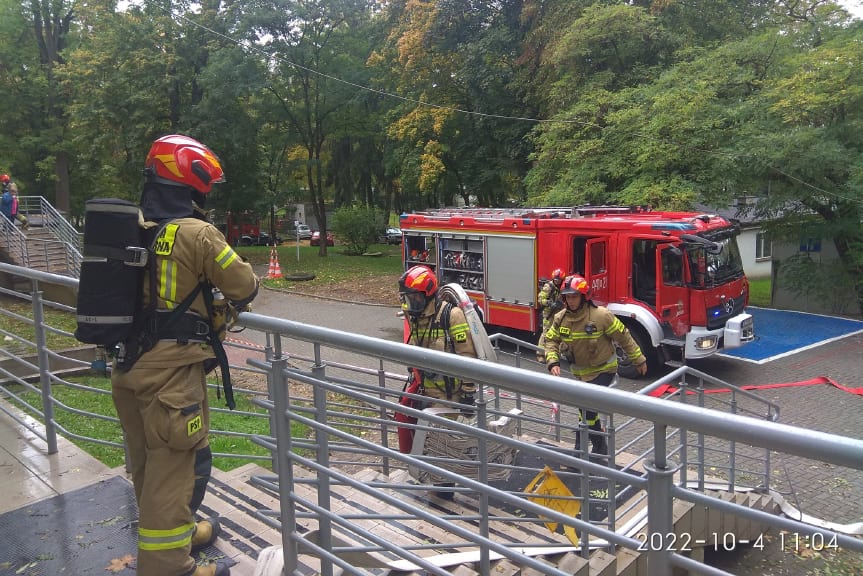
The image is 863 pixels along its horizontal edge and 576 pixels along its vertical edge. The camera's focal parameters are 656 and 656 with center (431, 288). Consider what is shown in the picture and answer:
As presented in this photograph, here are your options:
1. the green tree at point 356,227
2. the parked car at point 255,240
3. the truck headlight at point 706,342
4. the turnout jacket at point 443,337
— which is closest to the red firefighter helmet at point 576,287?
the turnout jacket at point 443,337

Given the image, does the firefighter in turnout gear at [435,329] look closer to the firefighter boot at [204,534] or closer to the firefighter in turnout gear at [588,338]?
the firefighter in turnout gear at [588,338]

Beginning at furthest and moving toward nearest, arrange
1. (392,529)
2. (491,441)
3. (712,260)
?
(712,260) → (392,529) → (491,441)

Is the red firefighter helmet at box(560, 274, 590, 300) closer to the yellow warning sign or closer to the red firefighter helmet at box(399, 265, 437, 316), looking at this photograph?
the red firefighter helmet at box(399, 265, 437, 316)

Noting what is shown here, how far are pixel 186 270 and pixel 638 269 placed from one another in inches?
378

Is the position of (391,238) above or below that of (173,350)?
below

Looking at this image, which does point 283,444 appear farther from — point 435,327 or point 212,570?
point 435,327

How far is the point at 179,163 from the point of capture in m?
2.64

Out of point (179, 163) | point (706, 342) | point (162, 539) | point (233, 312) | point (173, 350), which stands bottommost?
point (706, 342)

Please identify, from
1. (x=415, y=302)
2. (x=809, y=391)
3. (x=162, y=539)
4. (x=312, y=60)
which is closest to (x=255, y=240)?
(x=312, y=60)

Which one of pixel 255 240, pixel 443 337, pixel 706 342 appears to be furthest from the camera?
pixel 255 240

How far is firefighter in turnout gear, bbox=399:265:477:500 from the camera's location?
5047mm

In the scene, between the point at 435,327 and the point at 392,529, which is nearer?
the point at 392,529

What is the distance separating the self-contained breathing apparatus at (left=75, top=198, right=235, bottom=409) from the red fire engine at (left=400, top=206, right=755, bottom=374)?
9176 millimetres

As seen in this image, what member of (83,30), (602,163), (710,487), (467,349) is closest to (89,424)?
(467,349)
